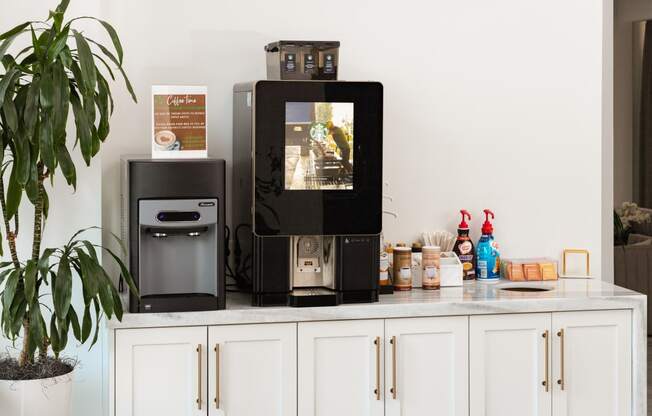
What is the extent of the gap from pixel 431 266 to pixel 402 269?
116 mm

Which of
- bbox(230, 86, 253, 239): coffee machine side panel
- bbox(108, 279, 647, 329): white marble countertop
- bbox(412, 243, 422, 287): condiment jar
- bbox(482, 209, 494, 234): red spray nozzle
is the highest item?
bbox(230, 86, 253, 239): coffee machine side panel

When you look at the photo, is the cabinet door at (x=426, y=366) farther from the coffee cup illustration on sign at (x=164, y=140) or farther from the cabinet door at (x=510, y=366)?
the coffee cup illustration on sign at (x=164, y=140)

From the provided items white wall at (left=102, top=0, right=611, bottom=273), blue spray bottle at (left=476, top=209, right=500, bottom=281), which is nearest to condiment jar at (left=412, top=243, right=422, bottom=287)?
white wall at (left=102, top=0, right=611, bottom=273)

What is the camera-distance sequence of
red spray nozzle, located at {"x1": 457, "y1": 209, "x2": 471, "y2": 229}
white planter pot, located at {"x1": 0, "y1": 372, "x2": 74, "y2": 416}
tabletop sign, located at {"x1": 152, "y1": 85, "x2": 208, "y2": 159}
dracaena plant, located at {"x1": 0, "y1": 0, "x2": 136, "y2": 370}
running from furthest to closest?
1. red spray nozzle, located at {"x1": 457, "y1": 209, "x2": 471, "y2": 229}
2. tabletop sign, located at {"x1": 152, "y1": 85, "x2": 208, "y2": 159}
3. white planter pot, located at {"x1": 0, "y1": 372, "x2": 74, "y2": 416}
4. dracaena plant, located at {"x1": 0, "y1": 0, "x2": 136, "y2": 370}

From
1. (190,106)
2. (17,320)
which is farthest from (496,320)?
(17,320)

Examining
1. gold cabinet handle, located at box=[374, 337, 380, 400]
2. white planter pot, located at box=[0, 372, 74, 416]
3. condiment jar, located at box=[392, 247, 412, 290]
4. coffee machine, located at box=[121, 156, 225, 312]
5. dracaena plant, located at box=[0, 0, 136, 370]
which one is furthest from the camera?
condiment jar, located at box=[392, 247, 412, 290]

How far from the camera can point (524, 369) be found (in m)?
3.50

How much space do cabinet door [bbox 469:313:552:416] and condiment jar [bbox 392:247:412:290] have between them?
14.2 inches

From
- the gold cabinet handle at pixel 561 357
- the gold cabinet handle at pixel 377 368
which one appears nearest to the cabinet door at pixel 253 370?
the gold cabinet handle at pixel 377 368

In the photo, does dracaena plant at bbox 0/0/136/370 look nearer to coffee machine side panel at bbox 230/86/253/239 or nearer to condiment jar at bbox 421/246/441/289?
coffee machine side panel at bbox 230/86/253/239

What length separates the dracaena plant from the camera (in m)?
2.79

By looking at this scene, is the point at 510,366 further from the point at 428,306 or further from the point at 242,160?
the point at 242,160

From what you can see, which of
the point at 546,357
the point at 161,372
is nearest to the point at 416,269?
the point at 546,357

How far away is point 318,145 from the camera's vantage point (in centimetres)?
334
